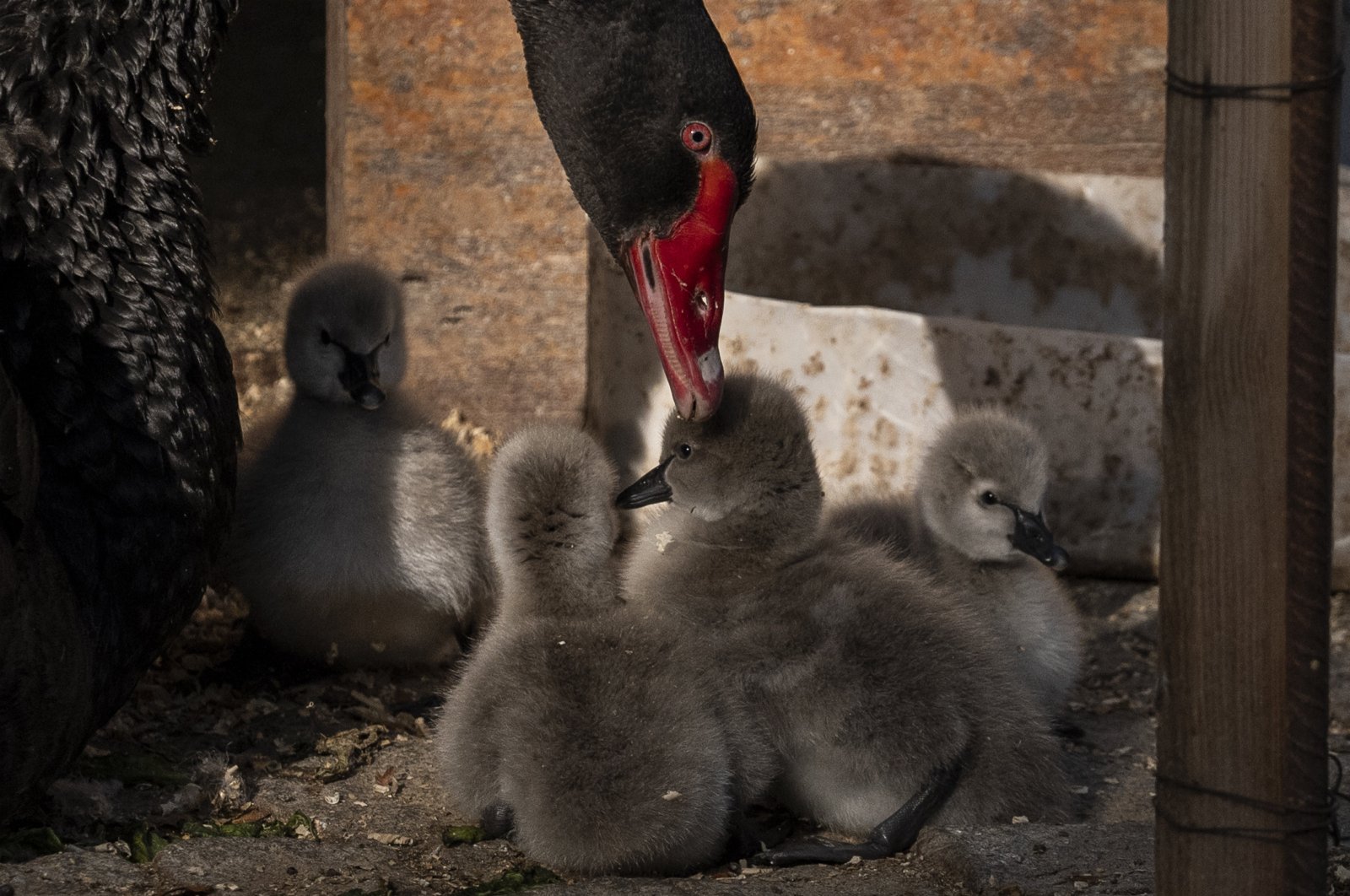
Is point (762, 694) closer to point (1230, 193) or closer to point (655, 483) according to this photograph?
point (655, 483)

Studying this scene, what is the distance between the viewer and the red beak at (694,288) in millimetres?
2965

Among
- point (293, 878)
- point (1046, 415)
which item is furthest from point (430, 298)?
point (293, 878)

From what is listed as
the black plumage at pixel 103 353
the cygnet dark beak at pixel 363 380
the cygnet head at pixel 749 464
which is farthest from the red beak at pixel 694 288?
the cygnet dark beak at pixel 363 380

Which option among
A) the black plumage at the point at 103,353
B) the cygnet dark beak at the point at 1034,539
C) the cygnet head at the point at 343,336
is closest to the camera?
the black plumage at the point at 103,353

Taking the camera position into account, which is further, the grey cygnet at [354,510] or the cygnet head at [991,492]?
the grey cygnet at [354,510]

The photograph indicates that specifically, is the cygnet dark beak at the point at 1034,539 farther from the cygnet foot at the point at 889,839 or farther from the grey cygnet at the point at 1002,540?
the cygnet foot at the point at 889,839

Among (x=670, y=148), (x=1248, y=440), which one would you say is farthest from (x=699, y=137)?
(x=1248, y=440)

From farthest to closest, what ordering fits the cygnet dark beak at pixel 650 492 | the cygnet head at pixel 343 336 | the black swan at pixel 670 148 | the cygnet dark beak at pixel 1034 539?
the cygnet head at pixel 343 336 < the cygnet dark beak at pixel 1034 539 < the cygnet dark beak at pixel 650 492 < the black swan at pixel 670 148

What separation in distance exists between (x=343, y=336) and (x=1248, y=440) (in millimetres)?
2493

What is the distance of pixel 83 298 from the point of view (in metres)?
2.86

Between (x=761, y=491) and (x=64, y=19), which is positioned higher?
(x=64, y=19)

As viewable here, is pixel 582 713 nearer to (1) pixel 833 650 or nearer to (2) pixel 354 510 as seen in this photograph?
(1) pixel 833 650

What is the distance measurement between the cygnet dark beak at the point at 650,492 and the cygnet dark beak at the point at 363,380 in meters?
0.76

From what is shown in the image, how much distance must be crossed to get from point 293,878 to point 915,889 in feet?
3.42
